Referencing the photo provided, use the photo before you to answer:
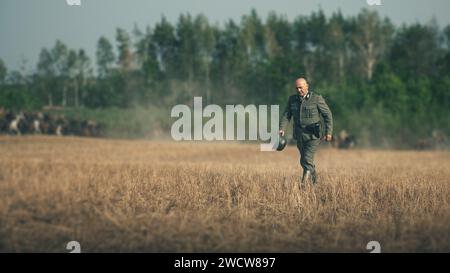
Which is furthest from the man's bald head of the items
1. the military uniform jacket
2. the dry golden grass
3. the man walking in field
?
the dry golden grass

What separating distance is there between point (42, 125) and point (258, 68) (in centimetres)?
2942

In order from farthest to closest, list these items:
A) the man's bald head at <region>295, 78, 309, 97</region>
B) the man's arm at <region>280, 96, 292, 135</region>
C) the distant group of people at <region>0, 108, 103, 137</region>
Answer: the distant group of people at <region>0, 108, 103, 137</region>
the man's arm at <region>280, 96, 292, 135</region>
the man's bald head at <region>295, 78, 309, 97</region>

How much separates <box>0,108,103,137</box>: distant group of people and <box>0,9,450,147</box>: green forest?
2596 mm

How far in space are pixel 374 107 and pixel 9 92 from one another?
37771mm

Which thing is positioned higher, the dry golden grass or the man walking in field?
the man walking in field

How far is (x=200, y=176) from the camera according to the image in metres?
12.0

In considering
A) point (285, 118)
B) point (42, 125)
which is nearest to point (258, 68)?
point (42, 125)

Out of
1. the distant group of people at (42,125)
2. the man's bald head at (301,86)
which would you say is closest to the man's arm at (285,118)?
the man's bald head at (301,86)

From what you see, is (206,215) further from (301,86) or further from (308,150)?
(301,86)

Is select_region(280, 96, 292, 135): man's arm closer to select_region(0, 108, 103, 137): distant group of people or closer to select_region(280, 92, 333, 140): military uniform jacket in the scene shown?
select_region(280, 92, 333, 140): military uniform jacket

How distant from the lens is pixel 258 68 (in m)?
62.3

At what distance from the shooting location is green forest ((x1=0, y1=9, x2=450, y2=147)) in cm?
4750

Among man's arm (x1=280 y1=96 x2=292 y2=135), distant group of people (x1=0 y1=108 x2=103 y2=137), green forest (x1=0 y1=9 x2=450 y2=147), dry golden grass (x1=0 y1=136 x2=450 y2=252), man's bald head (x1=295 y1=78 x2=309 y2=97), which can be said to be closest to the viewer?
dry golden grass (x1=0 y1=136 x2=450 y2=252)
